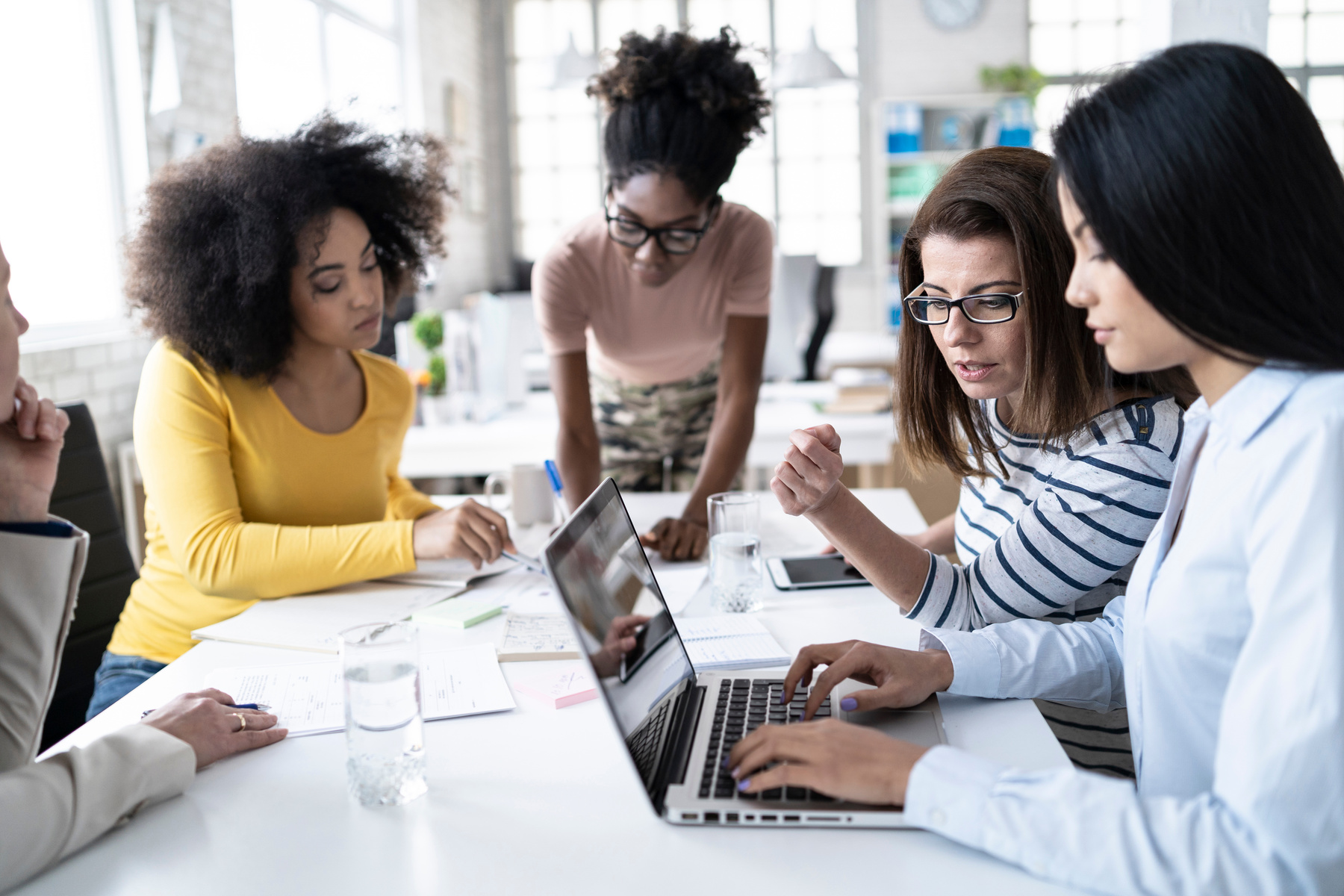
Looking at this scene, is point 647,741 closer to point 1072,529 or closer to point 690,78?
point 1072,529

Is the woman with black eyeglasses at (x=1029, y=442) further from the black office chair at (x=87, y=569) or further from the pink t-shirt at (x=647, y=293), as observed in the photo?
the black office chair at (x=87, y=569)

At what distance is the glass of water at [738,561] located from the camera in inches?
55.7

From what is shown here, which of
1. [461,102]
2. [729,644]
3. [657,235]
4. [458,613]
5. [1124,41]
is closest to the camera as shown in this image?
[729,644]

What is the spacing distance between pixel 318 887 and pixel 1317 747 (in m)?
0.69

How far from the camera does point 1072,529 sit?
1.15 metres

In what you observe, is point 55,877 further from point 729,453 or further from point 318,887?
point 729,453

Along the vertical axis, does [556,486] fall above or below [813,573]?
above

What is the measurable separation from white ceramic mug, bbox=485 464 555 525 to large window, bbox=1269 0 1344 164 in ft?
25.5

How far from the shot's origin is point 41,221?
124 inches

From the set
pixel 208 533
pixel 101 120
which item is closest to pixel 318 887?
pixel 208 533

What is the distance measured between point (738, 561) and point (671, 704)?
452 millimetres

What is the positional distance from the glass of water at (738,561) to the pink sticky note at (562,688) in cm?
30

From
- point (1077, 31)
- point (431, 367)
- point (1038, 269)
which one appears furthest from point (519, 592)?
point (1077, 31)

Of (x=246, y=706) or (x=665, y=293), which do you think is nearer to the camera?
(x=246, y=706)
